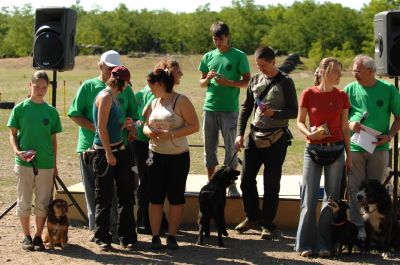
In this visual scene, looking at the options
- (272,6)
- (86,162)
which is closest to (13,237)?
(86,162)

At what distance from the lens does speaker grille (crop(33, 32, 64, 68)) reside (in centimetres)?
810

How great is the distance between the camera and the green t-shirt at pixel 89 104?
7.12 metres

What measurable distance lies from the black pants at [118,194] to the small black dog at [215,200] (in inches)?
25.2

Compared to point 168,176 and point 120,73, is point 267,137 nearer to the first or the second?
point 168,176

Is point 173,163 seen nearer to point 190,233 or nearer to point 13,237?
point 190,233

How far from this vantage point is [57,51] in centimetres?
811

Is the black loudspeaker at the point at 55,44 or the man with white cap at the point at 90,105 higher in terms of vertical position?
the black loudspeaker at the point at 55,44

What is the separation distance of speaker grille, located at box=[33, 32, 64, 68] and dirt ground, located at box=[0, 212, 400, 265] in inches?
69.0

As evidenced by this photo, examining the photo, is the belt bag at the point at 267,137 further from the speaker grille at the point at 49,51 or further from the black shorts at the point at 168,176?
the speaker grille at the point at 49,51

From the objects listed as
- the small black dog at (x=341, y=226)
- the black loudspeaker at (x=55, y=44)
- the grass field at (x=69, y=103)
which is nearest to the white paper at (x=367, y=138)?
the small black dog at (x=341, y=226)

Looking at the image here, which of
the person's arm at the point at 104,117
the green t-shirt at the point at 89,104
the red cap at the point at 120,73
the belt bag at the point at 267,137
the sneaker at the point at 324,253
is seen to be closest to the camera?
the person's arm at the point at 104,117

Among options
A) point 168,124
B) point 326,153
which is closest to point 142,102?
point 168,124

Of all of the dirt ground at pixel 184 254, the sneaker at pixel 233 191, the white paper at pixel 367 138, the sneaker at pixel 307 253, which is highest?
the white paper at pixel 367 138

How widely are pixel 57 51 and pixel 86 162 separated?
5.24 ft
